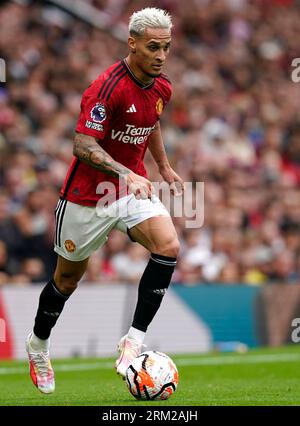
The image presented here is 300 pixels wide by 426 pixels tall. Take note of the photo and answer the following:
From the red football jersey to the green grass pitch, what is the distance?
1640 millimetres

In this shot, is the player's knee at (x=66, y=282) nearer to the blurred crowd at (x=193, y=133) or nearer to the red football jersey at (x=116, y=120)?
the red football jersey at (x=116, y=120)

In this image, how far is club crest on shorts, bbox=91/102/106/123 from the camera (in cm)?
828

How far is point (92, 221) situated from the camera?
28.8ft

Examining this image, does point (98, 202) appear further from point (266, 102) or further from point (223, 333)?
point (266, 102)

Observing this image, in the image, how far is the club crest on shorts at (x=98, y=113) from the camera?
27.2 ft

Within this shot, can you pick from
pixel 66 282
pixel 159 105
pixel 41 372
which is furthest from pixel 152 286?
pixel 159 105

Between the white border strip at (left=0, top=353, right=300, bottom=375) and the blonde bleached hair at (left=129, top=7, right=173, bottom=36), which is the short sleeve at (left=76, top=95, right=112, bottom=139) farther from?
the white border strip at (left=0, top=353, right=300, bottom=375)

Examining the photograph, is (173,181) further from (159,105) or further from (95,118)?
(95,118)

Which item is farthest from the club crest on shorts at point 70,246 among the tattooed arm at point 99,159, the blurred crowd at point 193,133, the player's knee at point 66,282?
the blurred crowd at point 193,133

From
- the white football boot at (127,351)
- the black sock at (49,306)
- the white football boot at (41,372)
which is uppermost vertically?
the black sock at (49,306)

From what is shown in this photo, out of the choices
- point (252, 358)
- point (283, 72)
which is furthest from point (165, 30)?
point (283, 72)

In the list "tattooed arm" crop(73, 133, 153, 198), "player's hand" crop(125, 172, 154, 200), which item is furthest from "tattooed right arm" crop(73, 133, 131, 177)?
"player's hand" crop(125, 172, 154, 200)

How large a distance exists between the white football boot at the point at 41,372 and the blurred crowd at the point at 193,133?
5.43m

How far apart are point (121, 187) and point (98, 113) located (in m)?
0.71
